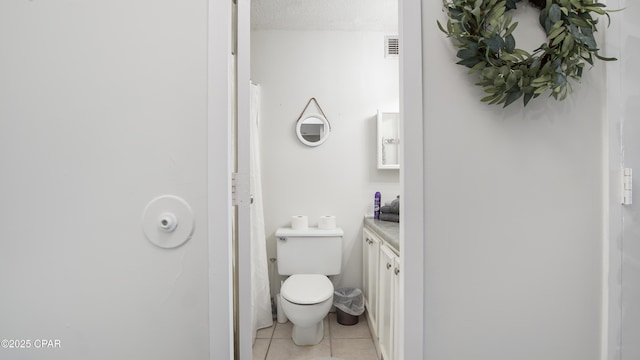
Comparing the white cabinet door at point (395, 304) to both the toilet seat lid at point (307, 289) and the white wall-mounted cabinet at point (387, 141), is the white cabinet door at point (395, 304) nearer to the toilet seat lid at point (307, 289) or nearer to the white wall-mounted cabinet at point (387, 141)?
the toilet seat lid at point (307, 289)

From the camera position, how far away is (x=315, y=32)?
2330 millimetres

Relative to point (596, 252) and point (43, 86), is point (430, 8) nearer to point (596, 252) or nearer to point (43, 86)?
point (596, 252)

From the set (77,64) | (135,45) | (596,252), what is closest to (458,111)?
(596,252)

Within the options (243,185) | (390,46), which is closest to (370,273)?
(243,185)

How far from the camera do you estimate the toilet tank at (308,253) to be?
208 centimetres

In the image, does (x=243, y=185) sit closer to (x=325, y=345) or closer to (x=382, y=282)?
(x=382, y=282)

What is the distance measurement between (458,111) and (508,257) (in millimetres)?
499

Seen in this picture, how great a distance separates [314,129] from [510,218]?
1723 mm

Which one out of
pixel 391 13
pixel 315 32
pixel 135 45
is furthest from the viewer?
pixel 315 32

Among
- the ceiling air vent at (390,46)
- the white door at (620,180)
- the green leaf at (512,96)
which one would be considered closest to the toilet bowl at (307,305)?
the white door at (620,180)

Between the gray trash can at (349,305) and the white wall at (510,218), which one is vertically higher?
the white wall at (510,218)

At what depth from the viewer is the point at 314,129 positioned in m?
2.33
